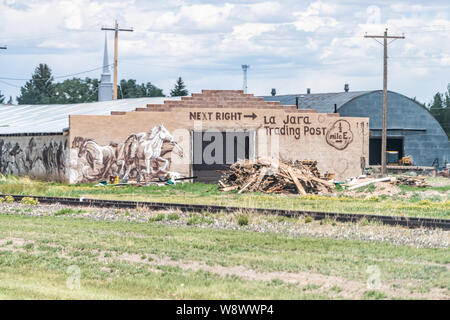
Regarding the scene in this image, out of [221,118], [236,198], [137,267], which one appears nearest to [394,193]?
[236,198]

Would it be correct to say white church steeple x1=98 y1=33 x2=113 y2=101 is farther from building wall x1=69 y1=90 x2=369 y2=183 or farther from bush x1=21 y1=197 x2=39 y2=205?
bush x1=21 y1=197 x2=39 y2=205

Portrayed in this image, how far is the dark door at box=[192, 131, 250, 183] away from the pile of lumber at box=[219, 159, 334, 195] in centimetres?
537

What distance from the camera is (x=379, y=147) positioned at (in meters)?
65.2

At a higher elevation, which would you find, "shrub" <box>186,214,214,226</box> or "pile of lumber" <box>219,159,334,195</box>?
"pile of lumber" <box>219,159,334,195</box>

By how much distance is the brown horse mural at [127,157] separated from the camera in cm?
3697

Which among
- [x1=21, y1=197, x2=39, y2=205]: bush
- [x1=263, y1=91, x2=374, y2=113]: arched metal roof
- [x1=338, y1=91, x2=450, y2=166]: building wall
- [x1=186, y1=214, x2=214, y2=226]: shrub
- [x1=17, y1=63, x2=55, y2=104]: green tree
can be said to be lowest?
[x1=186, y1=214, x2=214, y2=226]: shrub

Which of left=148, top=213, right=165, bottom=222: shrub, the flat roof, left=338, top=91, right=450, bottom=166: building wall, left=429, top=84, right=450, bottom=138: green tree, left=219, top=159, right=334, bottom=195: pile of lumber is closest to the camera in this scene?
left=148, top=213, right=165, bottom=222: shrub

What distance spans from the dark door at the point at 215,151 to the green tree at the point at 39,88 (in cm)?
10488

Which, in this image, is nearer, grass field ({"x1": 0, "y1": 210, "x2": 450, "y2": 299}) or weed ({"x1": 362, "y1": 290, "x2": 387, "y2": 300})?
weed ({"x1": 362, "y1": 290, "x2": 387, "y2": 300})

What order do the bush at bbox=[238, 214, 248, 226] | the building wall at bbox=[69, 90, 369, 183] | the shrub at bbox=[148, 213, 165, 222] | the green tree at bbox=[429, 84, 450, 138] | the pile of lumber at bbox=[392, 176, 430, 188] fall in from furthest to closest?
the green tree at bbox=[429, 84, 450, 138] → the building wall at bbox=[69, 90, 369, 183] → the pile of lumber at bbox=[392, 176, 430, 188] → the shrub at bbox=[148, 213, 165, 222] → the bush at bbox=[238, 214, 248, 226]

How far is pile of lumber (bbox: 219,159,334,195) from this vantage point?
32.3 metres

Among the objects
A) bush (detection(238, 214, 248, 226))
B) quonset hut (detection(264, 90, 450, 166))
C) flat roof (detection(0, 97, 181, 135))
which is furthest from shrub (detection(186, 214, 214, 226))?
quonset hut (detection(264, 90, 450, 166))

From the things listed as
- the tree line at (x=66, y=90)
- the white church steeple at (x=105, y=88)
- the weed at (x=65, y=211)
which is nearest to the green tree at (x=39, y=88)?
the tree line at (x=66, y=90)
